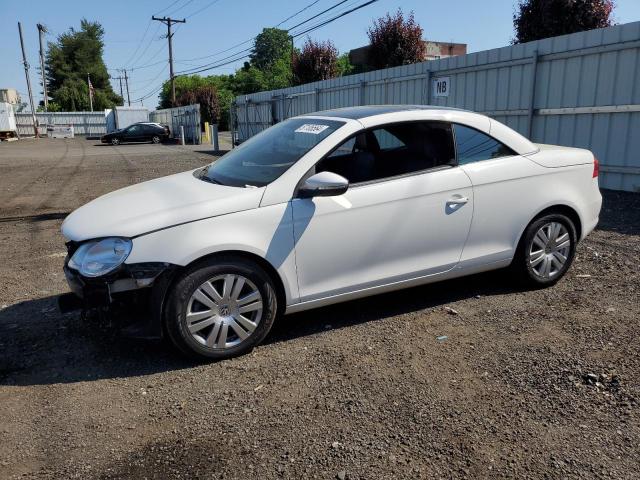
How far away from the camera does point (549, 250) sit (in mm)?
4672

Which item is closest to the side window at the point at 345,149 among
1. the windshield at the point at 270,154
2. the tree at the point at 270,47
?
the windshield at the point at 270,154

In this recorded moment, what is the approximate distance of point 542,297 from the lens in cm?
463

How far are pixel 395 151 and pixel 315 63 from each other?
24788mm

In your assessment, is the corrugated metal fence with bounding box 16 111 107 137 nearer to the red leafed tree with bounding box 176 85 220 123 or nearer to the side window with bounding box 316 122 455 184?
the red leafed tree with bounding box 176 85 220 123

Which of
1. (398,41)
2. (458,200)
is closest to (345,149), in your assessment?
(458,200)

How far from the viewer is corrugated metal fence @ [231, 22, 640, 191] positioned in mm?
8445

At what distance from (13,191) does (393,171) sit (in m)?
11.0

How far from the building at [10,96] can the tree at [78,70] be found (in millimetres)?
4765

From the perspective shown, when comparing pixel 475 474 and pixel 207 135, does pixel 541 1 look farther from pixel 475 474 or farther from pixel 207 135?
pixel 207 135

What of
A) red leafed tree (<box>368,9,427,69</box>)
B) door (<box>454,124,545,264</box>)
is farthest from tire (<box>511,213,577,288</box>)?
red leafed tree (<box>368,9,427,69</box>)

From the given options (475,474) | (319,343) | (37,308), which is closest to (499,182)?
(319,343)

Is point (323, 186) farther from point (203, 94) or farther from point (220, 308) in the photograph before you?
point (203, 94)

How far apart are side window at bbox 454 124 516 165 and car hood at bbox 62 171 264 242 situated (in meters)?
1.67

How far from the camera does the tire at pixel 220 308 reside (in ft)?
11.2
